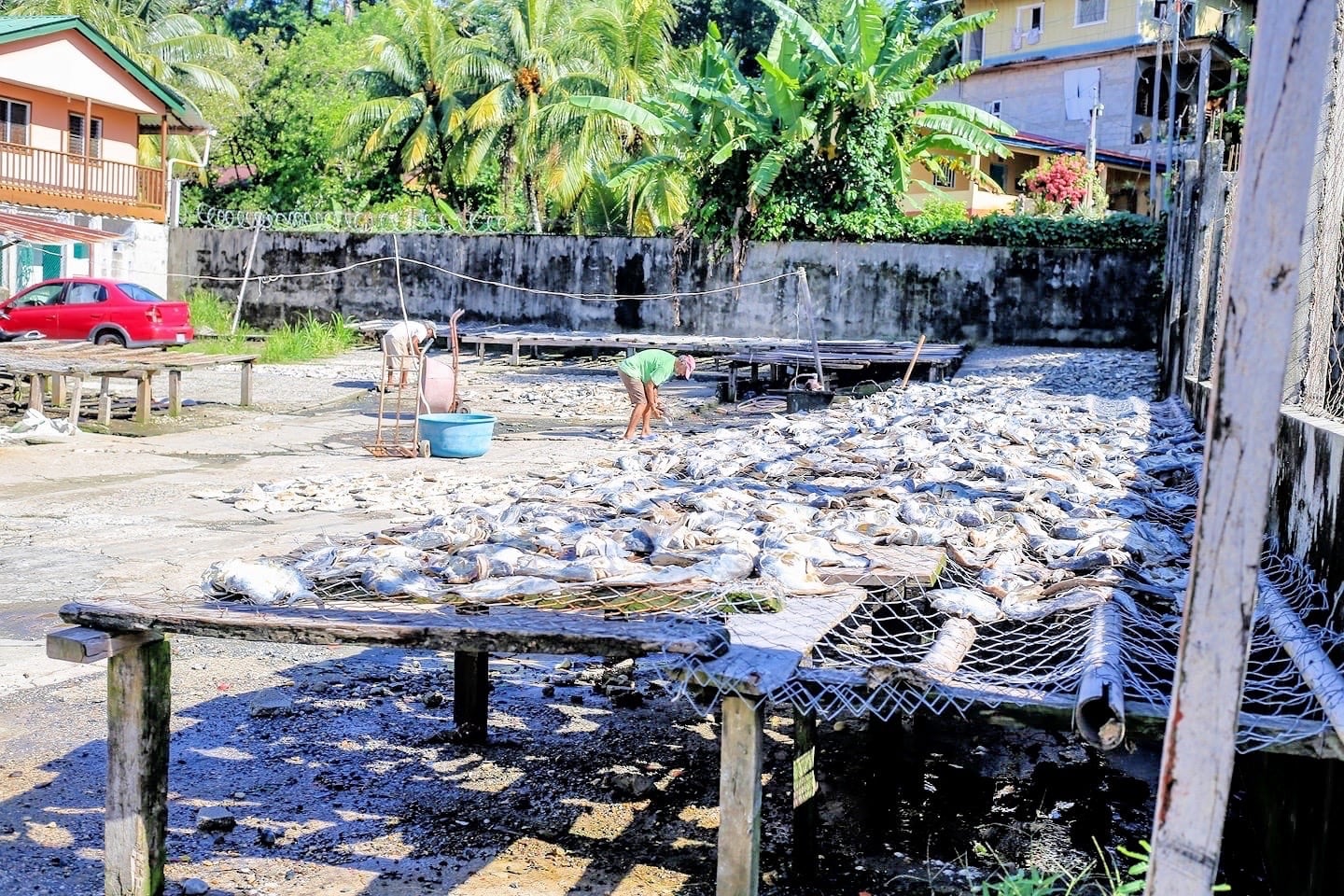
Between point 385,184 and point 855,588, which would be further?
point 385,184

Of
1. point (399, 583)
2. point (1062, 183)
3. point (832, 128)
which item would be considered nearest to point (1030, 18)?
point (1062, 183)

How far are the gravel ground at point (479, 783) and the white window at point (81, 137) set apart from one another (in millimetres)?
21702

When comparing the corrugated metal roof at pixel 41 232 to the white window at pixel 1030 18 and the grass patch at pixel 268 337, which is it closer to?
the grass patch at pixel 268 337

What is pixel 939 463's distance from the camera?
20.3 ft

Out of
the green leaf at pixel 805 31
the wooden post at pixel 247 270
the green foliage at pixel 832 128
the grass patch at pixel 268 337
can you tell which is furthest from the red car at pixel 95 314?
the green leaf at pixel 805 31

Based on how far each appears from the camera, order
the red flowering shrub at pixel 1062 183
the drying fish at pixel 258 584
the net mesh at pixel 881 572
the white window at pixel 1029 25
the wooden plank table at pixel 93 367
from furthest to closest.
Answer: the white window at pixel 1029 25, the red flowering shrub at pixel 1062 183, the wooden plank table at pixel 93 367, the drying fish at pixel 258 584, the net mesh at pixel 881 572

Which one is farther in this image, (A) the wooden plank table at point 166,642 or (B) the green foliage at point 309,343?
(B) the green foliage at point 309,343

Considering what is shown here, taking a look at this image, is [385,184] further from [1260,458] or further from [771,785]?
[1260,458]

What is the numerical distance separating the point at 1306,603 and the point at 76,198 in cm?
2601

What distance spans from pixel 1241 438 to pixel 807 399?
14.0 m

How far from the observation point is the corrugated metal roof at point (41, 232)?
643 inches

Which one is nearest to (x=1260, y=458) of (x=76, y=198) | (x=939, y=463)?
(x=939, y=463)

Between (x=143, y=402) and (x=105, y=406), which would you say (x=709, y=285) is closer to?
(x=143, y=402)

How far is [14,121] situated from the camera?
25594 millimetres
